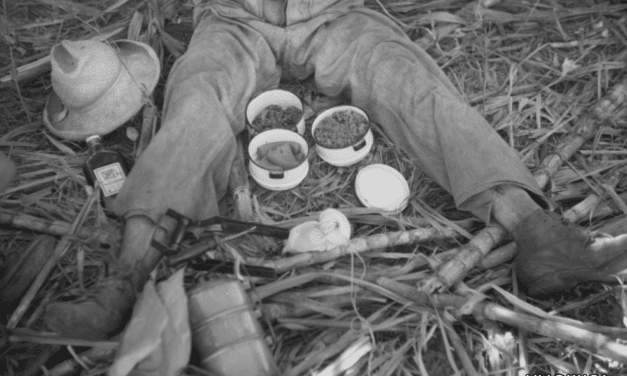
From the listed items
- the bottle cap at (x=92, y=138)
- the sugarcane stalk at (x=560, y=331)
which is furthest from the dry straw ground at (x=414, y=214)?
the bottle cap at (x=92, y=138)

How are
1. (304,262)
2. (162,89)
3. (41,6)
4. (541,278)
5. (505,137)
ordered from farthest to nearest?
(41,6) → (162,89) → (505,137) → (304,262) → (541,278)

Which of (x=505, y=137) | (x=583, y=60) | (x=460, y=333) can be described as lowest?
(x=460, y=333)

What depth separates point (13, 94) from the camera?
9.29 ft

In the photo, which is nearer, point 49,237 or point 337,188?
point 49,237

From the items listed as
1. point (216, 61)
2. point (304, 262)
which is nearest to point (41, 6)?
point (216, 61)

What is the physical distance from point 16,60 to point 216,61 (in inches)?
45.8

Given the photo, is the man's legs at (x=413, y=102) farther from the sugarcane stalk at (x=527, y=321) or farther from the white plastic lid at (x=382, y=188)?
the sugarcane stalk at (x=527, y=321)

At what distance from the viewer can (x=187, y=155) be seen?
87.5 inches

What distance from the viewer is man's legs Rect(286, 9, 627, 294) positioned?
78.2 inches

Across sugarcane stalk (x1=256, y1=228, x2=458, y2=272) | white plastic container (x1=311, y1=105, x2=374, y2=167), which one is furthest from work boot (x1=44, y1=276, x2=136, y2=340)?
white plastic container (x1=311, y1=105, x2=374, y2=167)

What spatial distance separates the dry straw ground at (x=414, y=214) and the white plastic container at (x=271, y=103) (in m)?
0.14

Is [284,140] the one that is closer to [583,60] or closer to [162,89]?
[162,89]

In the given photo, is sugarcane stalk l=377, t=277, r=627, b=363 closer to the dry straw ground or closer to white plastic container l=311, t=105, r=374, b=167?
the dry straw ground

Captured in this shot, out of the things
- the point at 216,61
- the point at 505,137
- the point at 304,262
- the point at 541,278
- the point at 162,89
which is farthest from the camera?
the point at 162,89
